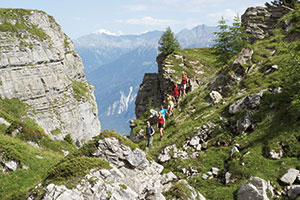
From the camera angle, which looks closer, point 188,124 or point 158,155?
point 158,155

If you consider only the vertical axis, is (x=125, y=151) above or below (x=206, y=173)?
above

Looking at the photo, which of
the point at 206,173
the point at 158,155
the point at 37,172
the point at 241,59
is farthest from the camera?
the point at 241,59

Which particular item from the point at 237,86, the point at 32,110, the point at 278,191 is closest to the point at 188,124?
the point at 237,86

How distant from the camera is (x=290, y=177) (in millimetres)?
11852

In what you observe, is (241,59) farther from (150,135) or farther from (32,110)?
(32,110)

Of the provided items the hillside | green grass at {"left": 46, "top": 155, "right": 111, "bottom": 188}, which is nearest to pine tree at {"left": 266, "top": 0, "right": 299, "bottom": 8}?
the hillside

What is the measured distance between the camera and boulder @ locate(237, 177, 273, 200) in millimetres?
10953

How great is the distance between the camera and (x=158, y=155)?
63.0ft

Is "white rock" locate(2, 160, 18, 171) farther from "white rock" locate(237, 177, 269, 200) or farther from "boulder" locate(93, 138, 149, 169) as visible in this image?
"white rock" locate(237, 177, 269, 200)

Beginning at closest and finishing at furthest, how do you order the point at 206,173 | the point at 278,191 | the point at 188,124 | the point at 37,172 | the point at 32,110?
the point at 278,191, the point at 206,173, the point at 37,172, the point at 188,124, the point at 32,110

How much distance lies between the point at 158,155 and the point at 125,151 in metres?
6.16

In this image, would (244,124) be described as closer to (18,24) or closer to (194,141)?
(194,141)

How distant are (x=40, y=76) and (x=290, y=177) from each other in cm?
7206

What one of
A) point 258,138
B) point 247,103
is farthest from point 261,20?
point 258,138
